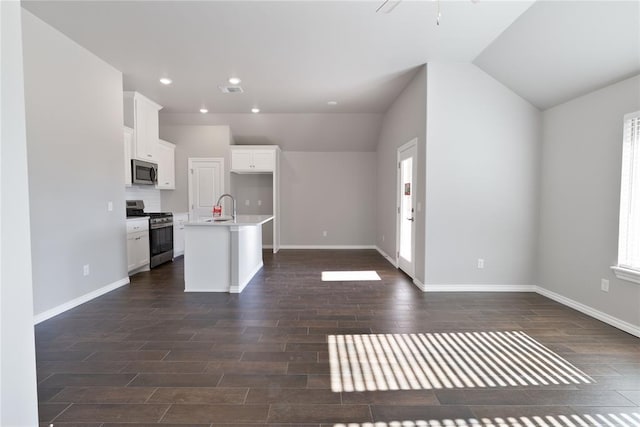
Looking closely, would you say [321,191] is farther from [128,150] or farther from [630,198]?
[630,198]

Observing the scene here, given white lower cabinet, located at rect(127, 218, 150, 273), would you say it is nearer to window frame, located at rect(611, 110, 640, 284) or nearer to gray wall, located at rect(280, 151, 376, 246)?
gray wall, located at rect(280, 151, 376, 246)

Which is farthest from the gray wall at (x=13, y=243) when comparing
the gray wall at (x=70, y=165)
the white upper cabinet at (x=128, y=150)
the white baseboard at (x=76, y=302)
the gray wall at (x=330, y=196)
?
the gray wall at (x=330, y=196)

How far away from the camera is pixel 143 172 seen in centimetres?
544

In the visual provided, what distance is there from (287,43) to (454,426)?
3816mm

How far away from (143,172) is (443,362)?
5.35 metres

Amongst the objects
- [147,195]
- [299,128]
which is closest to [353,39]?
[299,128]

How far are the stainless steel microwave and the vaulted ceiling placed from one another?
53.2 inches

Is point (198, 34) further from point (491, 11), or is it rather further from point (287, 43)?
point (491, 11)

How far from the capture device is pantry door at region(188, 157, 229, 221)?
7164 mm

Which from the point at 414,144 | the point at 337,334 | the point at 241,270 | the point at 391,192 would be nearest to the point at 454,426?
the point at 337,334

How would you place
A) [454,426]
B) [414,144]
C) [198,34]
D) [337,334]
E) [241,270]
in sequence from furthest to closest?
[414,144] → [241,270] → [198,34] → [337,334] → [454,426]

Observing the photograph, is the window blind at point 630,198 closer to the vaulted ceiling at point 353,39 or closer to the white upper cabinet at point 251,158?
the vaulted ceiling at point 353,39

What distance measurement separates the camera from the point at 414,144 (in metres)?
4.66

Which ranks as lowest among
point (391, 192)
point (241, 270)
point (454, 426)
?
point (454, 426)
